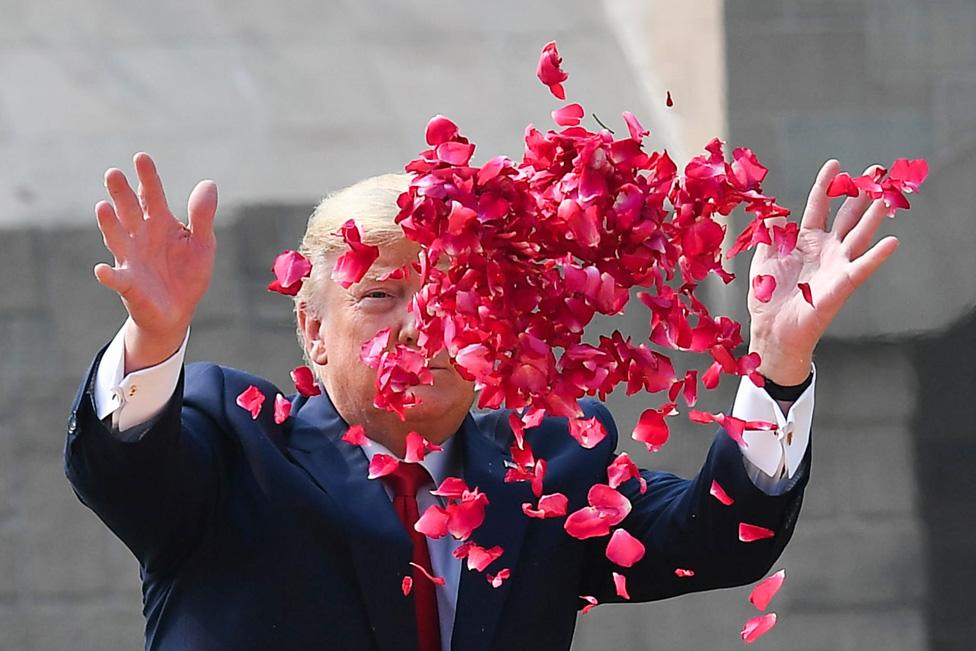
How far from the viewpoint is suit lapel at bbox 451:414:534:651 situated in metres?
1.27

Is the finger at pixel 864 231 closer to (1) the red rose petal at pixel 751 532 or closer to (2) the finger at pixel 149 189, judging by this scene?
(1) the red rose petal at pixel 751 532

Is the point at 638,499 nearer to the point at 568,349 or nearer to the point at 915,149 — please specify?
the point at 568,349

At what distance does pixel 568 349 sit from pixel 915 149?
141 cm

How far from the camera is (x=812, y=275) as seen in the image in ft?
4.12

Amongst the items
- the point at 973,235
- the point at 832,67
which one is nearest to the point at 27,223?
the point at 832,67

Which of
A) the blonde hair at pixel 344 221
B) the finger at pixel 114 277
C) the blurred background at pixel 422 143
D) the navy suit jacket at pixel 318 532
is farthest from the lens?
the blurred background at pixel 422 143

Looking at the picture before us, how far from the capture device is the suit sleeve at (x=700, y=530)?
1285 millimetres

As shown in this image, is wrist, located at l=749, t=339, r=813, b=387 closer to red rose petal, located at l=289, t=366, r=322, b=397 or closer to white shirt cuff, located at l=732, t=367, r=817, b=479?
white shirt cuff, located at l=732, t=367, r=817, b=479

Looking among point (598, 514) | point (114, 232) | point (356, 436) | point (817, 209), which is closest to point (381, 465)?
point (356, 436)

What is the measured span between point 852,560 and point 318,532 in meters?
1.31

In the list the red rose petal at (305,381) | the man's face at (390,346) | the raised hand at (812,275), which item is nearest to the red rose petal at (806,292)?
the raised hand at (812,275)

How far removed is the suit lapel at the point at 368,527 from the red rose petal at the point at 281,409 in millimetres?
24

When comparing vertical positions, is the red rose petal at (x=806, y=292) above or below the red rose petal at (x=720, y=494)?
above

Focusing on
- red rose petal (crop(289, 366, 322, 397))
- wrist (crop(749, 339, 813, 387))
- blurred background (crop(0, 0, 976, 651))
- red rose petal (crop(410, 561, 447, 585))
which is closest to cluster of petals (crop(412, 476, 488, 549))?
red rose petal (crop(410, 561, 447, 585))
